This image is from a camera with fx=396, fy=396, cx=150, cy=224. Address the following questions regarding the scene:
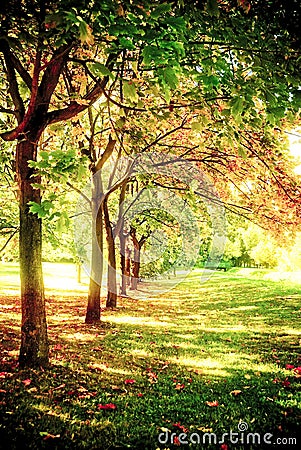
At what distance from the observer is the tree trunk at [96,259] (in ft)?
43.6

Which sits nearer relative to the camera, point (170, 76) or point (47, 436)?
point (170, 76)

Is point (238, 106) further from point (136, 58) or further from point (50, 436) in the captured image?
point (50, 436)

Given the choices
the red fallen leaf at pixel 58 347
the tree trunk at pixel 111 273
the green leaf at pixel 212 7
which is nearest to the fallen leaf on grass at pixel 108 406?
the red fallen leaf at pixel 58 347

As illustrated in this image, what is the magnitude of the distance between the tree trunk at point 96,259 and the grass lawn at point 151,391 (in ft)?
2.84

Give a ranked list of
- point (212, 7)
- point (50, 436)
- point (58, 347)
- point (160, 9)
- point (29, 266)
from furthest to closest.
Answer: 1. point (58, 347)
2. point (29, 266)
3. point (50, 436)
4. point (212, 7)
5. point (160, 9)

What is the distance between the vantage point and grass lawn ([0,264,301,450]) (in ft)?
14.8

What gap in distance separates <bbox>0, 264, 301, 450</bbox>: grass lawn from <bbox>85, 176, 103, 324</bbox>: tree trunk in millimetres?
867

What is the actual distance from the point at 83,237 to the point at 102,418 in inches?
905

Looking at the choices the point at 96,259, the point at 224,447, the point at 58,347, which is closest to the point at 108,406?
the point at 224,447

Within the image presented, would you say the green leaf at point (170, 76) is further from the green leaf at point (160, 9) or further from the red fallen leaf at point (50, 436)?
the red fallen leaf at point (50, 436)

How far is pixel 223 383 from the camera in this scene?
6.93m

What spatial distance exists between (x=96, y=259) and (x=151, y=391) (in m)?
8.15

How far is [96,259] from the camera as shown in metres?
14.1

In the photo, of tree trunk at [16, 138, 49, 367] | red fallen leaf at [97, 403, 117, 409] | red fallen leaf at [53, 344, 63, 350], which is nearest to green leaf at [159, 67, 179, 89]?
tree trunk at [16, 138, 49, 367]
